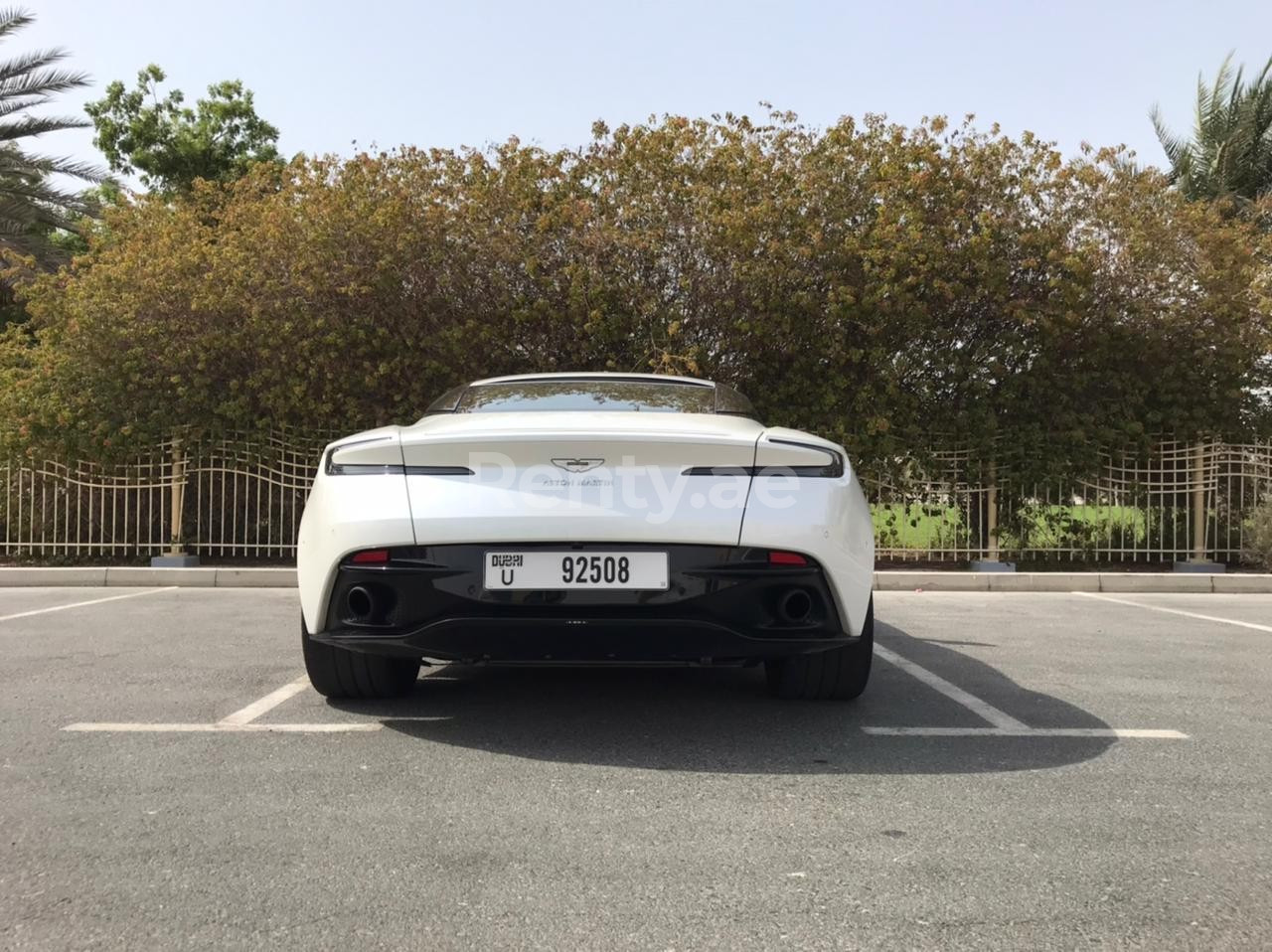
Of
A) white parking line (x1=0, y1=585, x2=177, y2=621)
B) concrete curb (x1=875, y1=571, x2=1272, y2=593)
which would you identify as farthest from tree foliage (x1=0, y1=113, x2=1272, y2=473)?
white parking line (x1=0, y1=585, x2=177, y2=621)

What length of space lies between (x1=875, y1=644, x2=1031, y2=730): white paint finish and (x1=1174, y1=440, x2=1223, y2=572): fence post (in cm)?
731

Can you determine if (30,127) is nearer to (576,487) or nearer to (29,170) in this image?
(29,170)

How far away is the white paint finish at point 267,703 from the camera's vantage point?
150 inches

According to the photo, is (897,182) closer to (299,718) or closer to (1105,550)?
(1105,550)

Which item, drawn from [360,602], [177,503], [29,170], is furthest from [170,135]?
[360,602]

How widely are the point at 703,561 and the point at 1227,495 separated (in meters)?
10.4

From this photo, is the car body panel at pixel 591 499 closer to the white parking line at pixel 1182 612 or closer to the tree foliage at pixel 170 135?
the white parking line at pixel 1182 612

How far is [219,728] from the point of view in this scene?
367cm

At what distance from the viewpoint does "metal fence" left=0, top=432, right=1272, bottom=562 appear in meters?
11.1

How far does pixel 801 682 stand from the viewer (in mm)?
4023

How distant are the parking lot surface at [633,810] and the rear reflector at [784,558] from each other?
63 cm

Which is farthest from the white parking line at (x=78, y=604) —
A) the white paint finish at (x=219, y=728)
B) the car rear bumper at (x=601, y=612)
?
the car rear bumper at (x=601, y=612)

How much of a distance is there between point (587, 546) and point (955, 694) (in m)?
1.99

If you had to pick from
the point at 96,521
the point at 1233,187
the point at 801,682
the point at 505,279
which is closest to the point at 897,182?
the point at 505,279
